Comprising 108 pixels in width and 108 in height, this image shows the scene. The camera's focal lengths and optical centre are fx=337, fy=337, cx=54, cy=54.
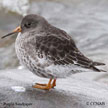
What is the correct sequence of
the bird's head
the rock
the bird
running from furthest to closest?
the bird's head < the bird < the rock

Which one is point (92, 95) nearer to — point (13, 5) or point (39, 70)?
point (39, 70)

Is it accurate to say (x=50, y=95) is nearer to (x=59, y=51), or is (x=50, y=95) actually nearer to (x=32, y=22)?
(x=59, y=51)

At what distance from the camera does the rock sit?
6.44 metres

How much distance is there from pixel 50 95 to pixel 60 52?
904 mm

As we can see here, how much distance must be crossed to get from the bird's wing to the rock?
0.67 meters

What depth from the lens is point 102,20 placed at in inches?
656

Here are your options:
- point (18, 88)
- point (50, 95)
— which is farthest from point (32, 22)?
point (50, 95)

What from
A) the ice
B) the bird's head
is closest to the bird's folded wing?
the bird's head

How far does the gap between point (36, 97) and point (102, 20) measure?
34.9 feet

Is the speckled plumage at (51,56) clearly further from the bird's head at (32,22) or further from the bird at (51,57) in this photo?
the bird's head at (32,22)

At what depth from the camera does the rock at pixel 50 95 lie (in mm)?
6441

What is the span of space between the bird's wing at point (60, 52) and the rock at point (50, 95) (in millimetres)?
667

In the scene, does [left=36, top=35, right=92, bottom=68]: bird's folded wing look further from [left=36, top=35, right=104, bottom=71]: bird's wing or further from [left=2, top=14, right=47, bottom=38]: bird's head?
[left=2, top=14, right=47, bottom=38]: bird's head

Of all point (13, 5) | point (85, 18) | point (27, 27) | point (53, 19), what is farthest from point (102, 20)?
point (27, 27)
